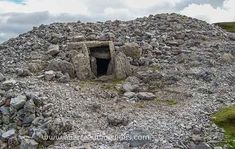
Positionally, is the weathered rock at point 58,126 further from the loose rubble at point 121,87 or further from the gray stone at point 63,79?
the gray stone at point 63,79

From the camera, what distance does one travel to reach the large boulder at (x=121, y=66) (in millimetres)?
40938

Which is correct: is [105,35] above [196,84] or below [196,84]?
above

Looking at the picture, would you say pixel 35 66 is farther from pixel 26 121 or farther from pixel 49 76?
pixel 26 121

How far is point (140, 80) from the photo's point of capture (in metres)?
40.1

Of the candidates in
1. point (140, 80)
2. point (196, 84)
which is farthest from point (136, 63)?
point (196, 84)

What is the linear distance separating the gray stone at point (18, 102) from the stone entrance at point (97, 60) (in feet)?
30.1

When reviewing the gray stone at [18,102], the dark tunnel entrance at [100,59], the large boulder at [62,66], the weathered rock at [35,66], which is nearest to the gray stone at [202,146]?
the gray stone at [18,102]

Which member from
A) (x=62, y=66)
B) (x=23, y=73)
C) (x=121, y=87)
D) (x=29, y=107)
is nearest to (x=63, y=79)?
(x=62, y=66)

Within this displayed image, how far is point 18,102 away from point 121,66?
12.5 meters

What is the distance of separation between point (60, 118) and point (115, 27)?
25969 mm

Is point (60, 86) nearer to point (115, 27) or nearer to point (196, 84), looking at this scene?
point (196, 84)

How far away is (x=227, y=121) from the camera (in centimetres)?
3166

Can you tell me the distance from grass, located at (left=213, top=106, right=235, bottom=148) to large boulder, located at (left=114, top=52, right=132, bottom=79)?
34.2 feet

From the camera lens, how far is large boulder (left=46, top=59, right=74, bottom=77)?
40312mm
